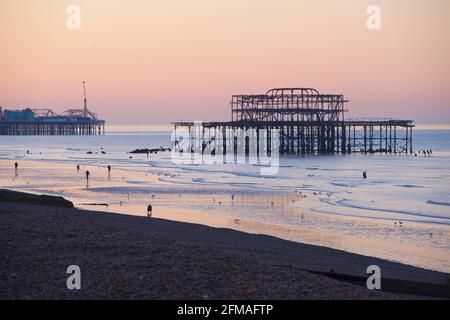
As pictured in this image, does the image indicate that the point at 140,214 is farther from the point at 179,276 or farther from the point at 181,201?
the point at 179,276

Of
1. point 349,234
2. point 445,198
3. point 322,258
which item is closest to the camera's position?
point 322,258

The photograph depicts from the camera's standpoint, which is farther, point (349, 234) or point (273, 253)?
point (349, 234)

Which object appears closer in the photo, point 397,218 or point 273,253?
point 273,253

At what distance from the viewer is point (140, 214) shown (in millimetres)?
25844

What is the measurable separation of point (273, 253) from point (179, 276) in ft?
20.8
